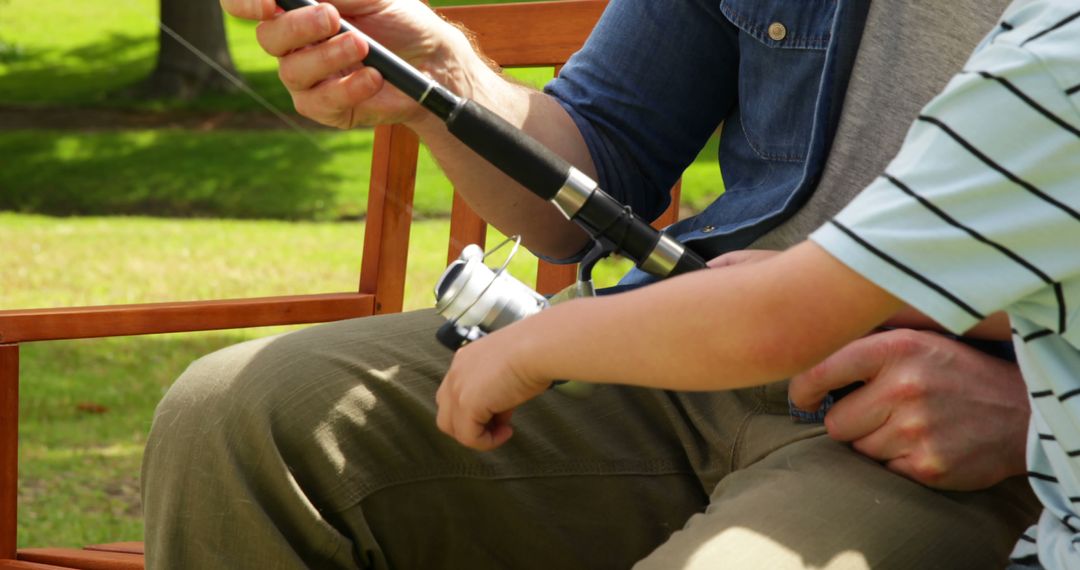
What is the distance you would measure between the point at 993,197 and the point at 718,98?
0.95 m

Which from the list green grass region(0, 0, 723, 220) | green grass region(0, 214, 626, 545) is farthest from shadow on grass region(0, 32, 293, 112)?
green grass region(0, 214, 626, 545)

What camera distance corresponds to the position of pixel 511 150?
142 centimetres

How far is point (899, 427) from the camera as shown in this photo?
51.1 inches

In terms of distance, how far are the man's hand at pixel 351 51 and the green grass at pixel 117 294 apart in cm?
264

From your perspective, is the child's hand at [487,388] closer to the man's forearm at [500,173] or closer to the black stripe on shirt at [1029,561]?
the black stripe on shirt at [1029,561]

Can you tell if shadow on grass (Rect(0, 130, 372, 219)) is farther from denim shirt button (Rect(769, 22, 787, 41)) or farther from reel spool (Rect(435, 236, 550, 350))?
reel spool (Rect(435, 236, 550, 350))

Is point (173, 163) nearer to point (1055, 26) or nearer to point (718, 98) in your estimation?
point (718, 98)

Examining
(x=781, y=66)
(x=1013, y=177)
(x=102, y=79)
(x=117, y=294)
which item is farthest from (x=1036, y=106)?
(x=102, y=79)

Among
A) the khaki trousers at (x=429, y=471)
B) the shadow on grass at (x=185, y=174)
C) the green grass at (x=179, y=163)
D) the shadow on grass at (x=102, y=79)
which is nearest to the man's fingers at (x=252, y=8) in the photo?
the khaki trousers at (x=429, y=471)

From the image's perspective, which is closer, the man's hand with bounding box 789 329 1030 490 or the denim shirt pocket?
the man's hand with bounding box 789 329 1030 490

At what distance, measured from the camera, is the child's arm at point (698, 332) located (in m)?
1.00

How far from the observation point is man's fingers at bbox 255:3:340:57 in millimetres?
1529

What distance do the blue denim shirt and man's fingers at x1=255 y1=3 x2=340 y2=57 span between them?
1.50 feet

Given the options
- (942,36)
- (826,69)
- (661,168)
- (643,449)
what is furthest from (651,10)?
(643,449)
